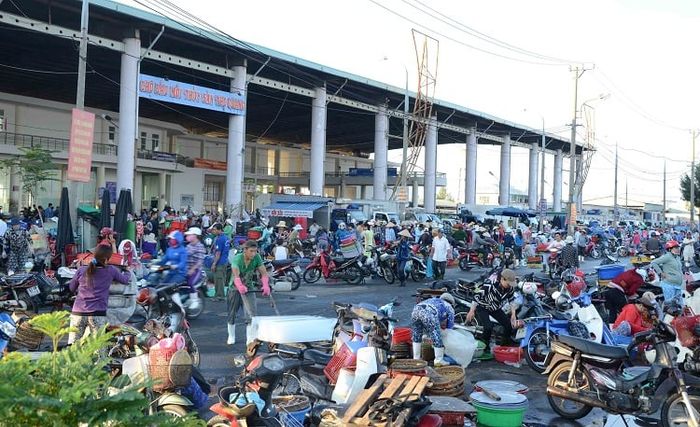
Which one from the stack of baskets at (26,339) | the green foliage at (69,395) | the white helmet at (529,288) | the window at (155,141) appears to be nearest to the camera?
the green foliage at (69,395)

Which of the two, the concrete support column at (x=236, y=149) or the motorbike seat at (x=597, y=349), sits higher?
the concrete support column at (x=236, y=149)

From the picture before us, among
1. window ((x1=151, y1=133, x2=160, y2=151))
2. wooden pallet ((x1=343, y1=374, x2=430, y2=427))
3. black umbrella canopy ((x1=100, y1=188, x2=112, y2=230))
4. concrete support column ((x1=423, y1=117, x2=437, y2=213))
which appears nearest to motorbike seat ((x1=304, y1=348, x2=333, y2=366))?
wooden pallet ((x1=343, y1=374, x2=430, y2=427))

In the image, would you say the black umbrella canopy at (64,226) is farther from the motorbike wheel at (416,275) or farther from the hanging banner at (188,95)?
the hanging banner at (188,95)

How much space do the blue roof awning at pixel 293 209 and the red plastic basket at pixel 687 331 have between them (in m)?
25.5

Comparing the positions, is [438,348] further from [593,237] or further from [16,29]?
[16,29]

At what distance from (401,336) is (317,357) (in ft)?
5.57

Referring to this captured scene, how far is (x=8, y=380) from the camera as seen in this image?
244cm

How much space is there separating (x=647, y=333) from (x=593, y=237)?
23898mm

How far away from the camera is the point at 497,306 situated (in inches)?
340

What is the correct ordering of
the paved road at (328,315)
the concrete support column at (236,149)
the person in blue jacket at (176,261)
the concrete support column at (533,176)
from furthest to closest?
the concrete support column at (533,176)
the concrete support column at (236,149)
the person in blue jacket at (176,261)
the paved road at (328,315)

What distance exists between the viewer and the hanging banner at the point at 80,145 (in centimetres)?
1518

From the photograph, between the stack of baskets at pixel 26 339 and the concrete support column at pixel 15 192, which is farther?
the concrete support column at pixel 15 192

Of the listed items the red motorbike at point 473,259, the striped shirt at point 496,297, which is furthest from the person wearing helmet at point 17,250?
the red motorbike at point 473,259

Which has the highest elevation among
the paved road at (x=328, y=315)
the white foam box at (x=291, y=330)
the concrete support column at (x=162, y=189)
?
the concrete support column at (x=162, y=189)
